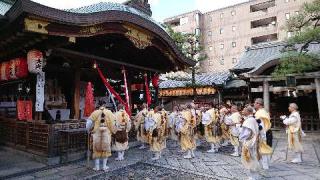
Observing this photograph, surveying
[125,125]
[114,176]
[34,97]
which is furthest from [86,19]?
[114,176]

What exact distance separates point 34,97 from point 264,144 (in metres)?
7.46

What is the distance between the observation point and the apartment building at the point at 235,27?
4076cm

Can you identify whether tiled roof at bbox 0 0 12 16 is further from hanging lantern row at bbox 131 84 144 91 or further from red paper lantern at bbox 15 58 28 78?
hanging lantern row at bbox 131 84 144 91

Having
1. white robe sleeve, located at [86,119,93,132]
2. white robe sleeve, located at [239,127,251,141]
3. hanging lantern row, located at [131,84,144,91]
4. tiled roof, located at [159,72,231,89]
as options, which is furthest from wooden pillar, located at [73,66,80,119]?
tiled roof, located at [159,72,231,89]

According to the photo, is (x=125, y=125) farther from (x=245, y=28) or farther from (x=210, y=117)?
(x=245, y=28)

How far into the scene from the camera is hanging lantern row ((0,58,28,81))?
903 cm

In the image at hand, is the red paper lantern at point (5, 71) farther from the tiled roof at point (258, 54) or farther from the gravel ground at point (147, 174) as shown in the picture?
the tiled roof at point (258, 54)

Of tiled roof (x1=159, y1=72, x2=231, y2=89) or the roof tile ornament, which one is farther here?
tiled roof (x1=159, y1=72, x2=231, y2=89)

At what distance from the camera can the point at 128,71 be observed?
13.8m

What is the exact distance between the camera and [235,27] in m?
43.5

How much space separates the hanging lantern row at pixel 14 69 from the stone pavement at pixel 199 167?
136 inches

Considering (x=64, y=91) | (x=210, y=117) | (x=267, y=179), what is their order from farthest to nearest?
(x=64, y=91) → (x=210, y=117) → (x=267, y=179)

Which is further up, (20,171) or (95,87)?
(95,87)

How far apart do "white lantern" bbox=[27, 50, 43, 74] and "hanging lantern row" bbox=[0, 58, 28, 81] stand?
479mm
